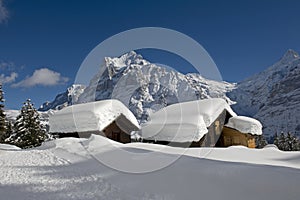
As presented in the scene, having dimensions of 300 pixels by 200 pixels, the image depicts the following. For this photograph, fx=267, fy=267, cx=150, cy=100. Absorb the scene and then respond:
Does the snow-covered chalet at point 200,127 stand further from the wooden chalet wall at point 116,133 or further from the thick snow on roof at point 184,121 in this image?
the wooden chalet wall at point 116,133

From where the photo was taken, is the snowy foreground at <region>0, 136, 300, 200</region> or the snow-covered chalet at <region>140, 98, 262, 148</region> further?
the snow-covered chalet at <region>140, 98, 262, 148</region>

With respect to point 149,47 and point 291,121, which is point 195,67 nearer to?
point 149,47

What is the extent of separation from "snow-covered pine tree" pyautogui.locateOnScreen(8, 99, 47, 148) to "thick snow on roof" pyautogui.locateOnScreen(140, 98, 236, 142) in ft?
52.7

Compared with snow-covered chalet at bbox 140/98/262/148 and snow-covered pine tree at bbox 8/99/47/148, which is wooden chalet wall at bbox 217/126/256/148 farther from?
snow-covered pine tree at bbox 8/99/47/148

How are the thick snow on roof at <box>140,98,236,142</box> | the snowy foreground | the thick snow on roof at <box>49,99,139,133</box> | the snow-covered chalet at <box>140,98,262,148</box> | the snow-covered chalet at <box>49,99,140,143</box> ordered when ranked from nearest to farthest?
the snowy foreground, the thick snow on roof at <box>140,98,236,142</box>, the snow-covered chalet at <box>140,98,262,148</box>, the thick snow on roof at <box>49,99,139,133</box>, the snow-covered chalet at <box>49,99,140,143</box>

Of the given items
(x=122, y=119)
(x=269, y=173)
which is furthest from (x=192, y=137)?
(x=269, y=173)

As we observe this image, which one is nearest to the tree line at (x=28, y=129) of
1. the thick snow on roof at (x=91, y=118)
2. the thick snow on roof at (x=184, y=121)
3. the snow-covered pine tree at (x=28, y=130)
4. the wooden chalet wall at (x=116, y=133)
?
the snow-covered pine tree at (x=28, y=130)

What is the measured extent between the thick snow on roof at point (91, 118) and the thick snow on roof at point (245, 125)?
926 cm

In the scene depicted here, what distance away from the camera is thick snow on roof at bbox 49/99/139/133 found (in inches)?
835

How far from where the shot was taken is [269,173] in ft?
20.9

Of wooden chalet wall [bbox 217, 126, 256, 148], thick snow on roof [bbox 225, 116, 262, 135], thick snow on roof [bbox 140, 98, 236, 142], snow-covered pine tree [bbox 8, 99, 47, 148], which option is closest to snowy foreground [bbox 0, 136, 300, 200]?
thick snow on roof [bbox 140, 98, 236, 142]

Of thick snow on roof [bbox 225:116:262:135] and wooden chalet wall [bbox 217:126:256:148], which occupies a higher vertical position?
thick snow on roof [bbox 225:116:262:135]

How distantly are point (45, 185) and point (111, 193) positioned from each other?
2.09m

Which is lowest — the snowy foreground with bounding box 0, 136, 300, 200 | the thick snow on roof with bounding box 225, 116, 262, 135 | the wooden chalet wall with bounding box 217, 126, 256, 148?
the snowy foreground with bounding box 0, 136, 300, 200
